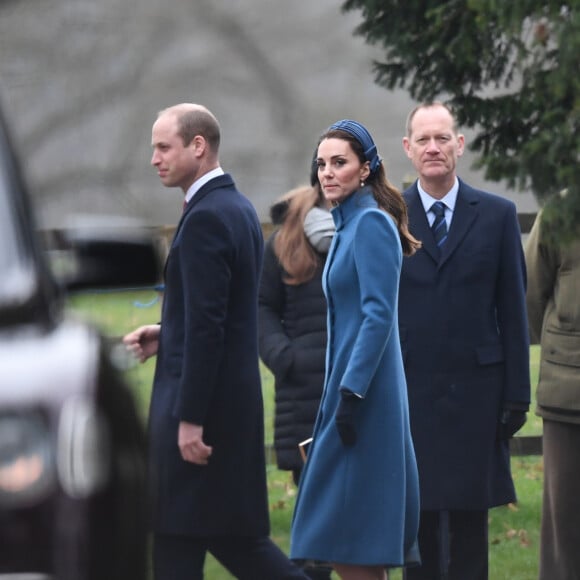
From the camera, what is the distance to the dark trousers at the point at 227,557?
18.6 ft

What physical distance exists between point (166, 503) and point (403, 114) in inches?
463

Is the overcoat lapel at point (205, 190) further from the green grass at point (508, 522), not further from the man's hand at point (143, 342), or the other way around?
the green grass at point (508, 522)

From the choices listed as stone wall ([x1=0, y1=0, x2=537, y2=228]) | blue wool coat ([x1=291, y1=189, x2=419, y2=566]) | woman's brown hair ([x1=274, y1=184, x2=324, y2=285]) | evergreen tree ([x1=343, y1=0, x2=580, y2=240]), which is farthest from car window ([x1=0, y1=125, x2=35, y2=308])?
stone wall ([x1=0, y1=0, x2=537, y2=228])

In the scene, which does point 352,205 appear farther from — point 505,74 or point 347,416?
point 505,74

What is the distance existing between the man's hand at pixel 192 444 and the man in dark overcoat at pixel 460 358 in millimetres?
1295

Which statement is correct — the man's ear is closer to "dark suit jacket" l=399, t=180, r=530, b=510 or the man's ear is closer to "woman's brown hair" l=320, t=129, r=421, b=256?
"woman's brown hair" l=320, t=129, r=421, b=256

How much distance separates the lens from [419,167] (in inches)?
264

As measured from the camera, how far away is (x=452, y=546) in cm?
664

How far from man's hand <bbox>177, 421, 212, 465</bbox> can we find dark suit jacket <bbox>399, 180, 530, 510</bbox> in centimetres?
130

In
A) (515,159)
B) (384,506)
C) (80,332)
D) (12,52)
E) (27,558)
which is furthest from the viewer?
(12,52)

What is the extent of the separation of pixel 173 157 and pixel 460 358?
57.7 inches

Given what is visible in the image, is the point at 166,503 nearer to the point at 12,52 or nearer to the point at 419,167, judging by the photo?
A: the point at 419,167

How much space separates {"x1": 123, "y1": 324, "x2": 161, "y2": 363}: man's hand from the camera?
5.90 meters

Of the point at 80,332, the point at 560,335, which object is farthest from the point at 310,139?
the point at 80,332
